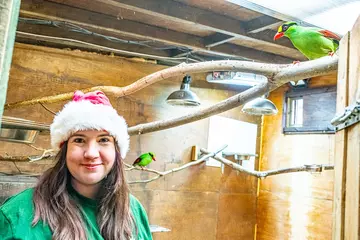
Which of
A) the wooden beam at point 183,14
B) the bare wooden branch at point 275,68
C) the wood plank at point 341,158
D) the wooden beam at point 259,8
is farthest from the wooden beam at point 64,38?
the wood plank at point 341,158

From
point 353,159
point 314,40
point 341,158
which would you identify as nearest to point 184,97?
point 314,40

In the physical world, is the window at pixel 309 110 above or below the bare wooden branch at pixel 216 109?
above

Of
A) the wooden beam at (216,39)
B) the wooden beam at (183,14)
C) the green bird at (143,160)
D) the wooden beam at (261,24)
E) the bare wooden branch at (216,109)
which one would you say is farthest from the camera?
the green bird at (143,160)

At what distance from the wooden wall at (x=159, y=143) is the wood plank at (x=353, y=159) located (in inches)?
98.2

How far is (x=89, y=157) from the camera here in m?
1.08

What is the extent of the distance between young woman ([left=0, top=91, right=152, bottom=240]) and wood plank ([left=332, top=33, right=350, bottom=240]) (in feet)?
2.09

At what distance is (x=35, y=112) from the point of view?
9.82 ft

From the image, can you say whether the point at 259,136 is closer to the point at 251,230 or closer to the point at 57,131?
the point at 251,230

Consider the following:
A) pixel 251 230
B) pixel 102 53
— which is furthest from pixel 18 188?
pixel 251 230

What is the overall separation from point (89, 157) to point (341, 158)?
0.76 metres

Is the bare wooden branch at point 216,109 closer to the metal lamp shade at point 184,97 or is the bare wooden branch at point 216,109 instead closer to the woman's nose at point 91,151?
the metal lamp shade at point 184,97

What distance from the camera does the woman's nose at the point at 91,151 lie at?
1.08 meters

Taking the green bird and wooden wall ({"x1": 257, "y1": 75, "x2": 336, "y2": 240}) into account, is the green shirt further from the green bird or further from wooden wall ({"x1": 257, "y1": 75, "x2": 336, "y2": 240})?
wooden wall ({"x1": 257, "y1": 75, "x2": 336, "y2": 240})

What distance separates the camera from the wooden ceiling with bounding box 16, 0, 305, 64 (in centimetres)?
248
